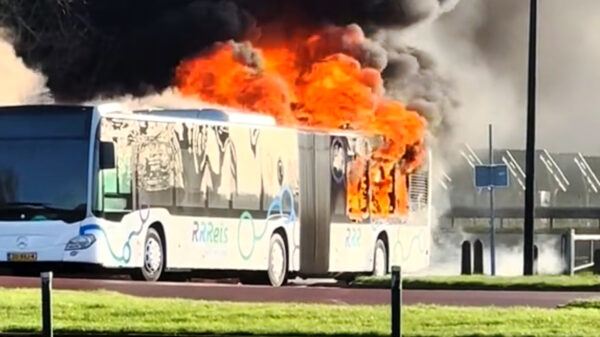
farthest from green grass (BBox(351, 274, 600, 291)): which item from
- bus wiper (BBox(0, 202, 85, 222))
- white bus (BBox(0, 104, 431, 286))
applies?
bus wiper (BBox(0, 202, 85, 222))

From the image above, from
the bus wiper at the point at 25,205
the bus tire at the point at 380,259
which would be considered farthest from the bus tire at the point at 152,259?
the bus tire at the point at 380,259

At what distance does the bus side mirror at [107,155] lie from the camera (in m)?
25.8

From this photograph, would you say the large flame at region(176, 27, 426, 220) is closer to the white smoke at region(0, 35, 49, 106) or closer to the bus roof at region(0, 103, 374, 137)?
the bus roof at region(0, 103, 374, 137)

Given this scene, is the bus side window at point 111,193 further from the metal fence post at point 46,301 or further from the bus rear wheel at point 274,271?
the metal fence post at point 46,301

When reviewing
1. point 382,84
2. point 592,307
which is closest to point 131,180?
point 592,307

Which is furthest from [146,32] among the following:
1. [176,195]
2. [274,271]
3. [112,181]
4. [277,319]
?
[277,319]

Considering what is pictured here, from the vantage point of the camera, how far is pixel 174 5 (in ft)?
140

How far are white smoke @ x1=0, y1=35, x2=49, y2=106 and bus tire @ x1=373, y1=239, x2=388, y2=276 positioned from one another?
41.6ft

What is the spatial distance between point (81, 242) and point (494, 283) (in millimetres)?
7485

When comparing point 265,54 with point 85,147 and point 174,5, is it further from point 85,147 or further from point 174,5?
point 85,147

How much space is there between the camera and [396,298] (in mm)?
13914

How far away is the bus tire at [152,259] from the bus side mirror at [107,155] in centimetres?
139

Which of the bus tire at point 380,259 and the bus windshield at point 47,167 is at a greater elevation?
the bus windshield at point 47,167

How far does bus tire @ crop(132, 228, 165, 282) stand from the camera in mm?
26453
